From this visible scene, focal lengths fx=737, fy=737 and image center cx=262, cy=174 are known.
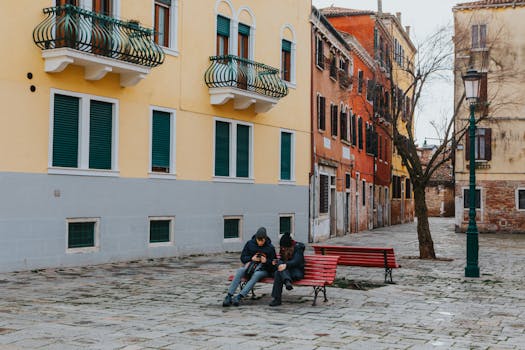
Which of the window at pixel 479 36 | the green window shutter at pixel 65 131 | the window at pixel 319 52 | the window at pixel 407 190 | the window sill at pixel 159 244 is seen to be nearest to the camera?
the green window shutter at pixel 65 131

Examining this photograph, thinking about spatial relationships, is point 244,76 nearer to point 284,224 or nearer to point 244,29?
point 244,29

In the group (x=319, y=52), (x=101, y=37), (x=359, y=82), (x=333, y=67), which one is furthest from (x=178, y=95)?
(x=333, y=67)

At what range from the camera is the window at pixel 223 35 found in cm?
2277

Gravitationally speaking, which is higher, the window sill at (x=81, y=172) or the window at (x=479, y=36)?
the window at (x=479, y=36)

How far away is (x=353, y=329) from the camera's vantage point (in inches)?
359

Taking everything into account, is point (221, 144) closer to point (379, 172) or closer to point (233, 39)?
point (233, 39)

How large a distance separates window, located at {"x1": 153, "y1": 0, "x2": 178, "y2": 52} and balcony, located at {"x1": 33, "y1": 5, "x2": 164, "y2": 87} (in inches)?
58.8

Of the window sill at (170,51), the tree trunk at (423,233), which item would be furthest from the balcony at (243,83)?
the tree trunk at (423,233)

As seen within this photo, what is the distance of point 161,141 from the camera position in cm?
2016

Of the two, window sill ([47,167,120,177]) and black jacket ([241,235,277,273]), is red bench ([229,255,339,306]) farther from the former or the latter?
window sill ([47,167,120,177])

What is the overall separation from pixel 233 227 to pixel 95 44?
859 centimetres

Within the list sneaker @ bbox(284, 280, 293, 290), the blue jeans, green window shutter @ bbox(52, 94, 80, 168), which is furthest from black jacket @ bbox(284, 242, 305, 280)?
green window shutter @ bbox(52, 94, 80, 168)

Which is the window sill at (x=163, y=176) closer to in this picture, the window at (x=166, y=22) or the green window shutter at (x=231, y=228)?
the green window shutter at (x=231, y=228)

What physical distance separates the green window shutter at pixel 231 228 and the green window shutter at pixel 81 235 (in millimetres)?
6139
